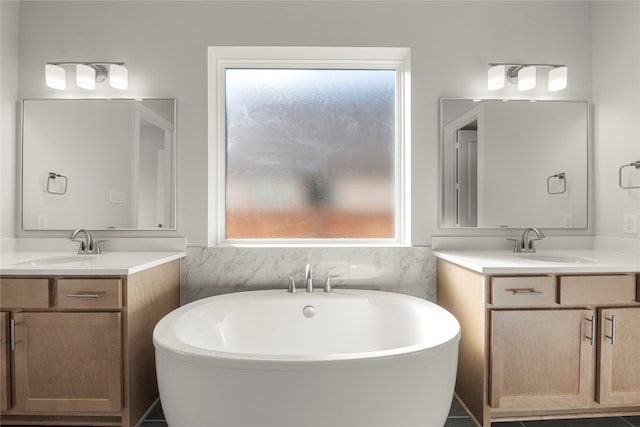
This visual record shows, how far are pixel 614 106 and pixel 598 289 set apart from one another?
1201 millimetres

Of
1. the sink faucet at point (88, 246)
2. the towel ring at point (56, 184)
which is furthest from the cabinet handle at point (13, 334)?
the towel ring at point (56, 184)

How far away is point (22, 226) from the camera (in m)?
2.19

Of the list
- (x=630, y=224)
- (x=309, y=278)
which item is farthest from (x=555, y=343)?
(x=309, y=278)

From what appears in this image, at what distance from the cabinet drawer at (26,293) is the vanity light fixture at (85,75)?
3.93 feet

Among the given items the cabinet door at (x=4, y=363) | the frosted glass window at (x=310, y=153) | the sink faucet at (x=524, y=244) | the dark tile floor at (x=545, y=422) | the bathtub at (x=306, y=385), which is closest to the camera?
the bathtub at (x=306, y=385)

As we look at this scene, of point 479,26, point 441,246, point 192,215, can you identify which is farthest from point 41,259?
point 479,26

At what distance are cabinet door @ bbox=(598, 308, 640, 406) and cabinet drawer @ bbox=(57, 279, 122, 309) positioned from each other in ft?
7.40

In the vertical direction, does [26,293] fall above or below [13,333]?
above

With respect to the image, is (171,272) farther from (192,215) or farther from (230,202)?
(230,202)

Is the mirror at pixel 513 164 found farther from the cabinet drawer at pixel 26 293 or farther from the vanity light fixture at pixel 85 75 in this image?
the cabinet drawer at pixel 26 293

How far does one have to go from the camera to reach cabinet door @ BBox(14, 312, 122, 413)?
5.22 feet

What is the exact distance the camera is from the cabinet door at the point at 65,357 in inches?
62.7

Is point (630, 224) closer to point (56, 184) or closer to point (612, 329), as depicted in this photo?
point (612, 329)

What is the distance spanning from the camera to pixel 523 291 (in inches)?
64.3
